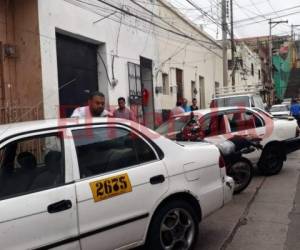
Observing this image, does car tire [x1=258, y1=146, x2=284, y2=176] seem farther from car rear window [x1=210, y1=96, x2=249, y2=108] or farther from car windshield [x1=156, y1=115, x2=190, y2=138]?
car rear window [x1=210, y1=96, x2=249, y2=108]

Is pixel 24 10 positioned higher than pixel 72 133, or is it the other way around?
pixel 24 10

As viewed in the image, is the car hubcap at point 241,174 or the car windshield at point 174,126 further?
the car windshield at point 174,126

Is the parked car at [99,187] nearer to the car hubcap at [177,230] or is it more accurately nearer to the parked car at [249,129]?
the car hubcap at [177,230]

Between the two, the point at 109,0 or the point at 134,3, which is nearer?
the point at 109,0

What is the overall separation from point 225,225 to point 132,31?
38.9ft

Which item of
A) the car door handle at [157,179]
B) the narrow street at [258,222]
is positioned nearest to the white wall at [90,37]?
the narrow street at [258,222]

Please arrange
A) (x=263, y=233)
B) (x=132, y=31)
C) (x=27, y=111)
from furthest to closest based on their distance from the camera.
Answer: (x=132, y=31) < (x=27, y=111) < (x=263, y=233)

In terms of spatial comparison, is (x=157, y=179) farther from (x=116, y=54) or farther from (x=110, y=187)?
(x=116, y=54)

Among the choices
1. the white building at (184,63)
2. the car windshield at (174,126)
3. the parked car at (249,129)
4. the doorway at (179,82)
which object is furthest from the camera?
the doorway at (179,82)

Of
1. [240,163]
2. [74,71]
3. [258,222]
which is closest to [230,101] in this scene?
[74,71]

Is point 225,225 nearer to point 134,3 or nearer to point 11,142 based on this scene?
point 11,142

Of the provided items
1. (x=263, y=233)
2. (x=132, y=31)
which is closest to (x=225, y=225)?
(x=263, y=233)

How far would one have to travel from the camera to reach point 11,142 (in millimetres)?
3980

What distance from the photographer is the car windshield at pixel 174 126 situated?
9805mm
